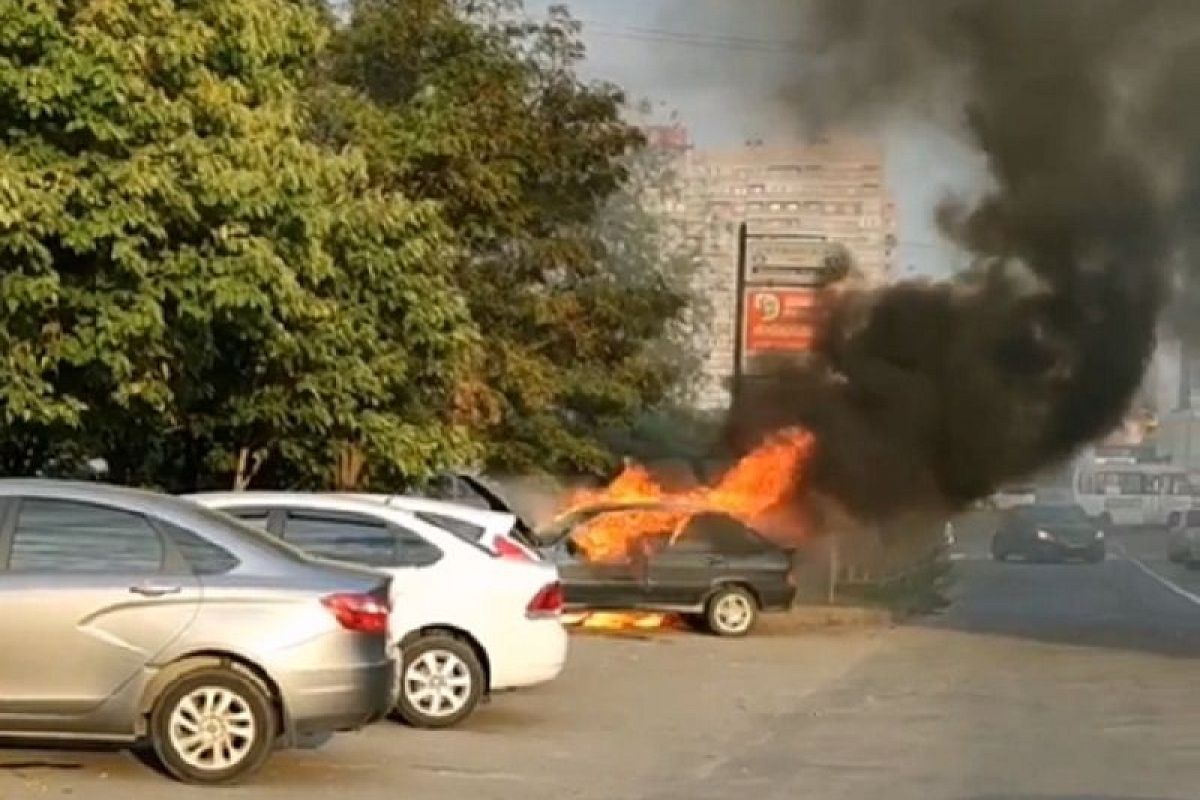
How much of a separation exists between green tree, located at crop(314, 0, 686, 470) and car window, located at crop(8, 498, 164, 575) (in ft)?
40.1

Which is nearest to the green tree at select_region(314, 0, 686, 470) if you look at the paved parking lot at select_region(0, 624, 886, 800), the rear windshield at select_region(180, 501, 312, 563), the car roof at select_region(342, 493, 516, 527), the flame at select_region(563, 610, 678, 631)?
the flame at select_region(563, 610, 678, 631)

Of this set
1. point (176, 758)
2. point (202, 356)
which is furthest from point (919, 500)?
point (176, 758)

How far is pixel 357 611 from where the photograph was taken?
11195mm

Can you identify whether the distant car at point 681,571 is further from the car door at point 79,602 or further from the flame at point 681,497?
the car door at point 79,602

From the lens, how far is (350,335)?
18.2 meters

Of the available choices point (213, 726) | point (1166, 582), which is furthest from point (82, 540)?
point (1166, 582)

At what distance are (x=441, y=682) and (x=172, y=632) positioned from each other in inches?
136

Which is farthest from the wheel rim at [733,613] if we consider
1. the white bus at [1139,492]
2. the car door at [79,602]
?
the white bus at [1139,492]

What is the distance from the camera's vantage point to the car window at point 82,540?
11.0 m

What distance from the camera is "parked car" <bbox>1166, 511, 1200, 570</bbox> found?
153ft

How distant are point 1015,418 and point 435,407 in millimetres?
12397

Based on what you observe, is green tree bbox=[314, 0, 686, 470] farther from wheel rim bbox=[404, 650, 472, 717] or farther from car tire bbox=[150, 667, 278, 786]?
car tire bbox=[150, 667, 278, 786]

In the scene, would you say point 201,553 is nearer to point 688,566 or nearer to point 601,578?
point 601,578

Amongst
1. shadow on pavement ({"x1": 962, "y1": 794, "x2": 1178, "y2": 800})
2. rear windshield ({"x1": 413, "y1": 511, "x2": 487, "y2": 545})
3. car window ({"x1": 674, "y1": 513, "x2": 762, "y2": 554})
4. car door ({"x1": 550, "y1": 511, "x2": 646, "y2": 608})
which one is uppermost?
rear windshield ({"x1": 413, "y1": 511, "x2": 487, "y2": 545})
